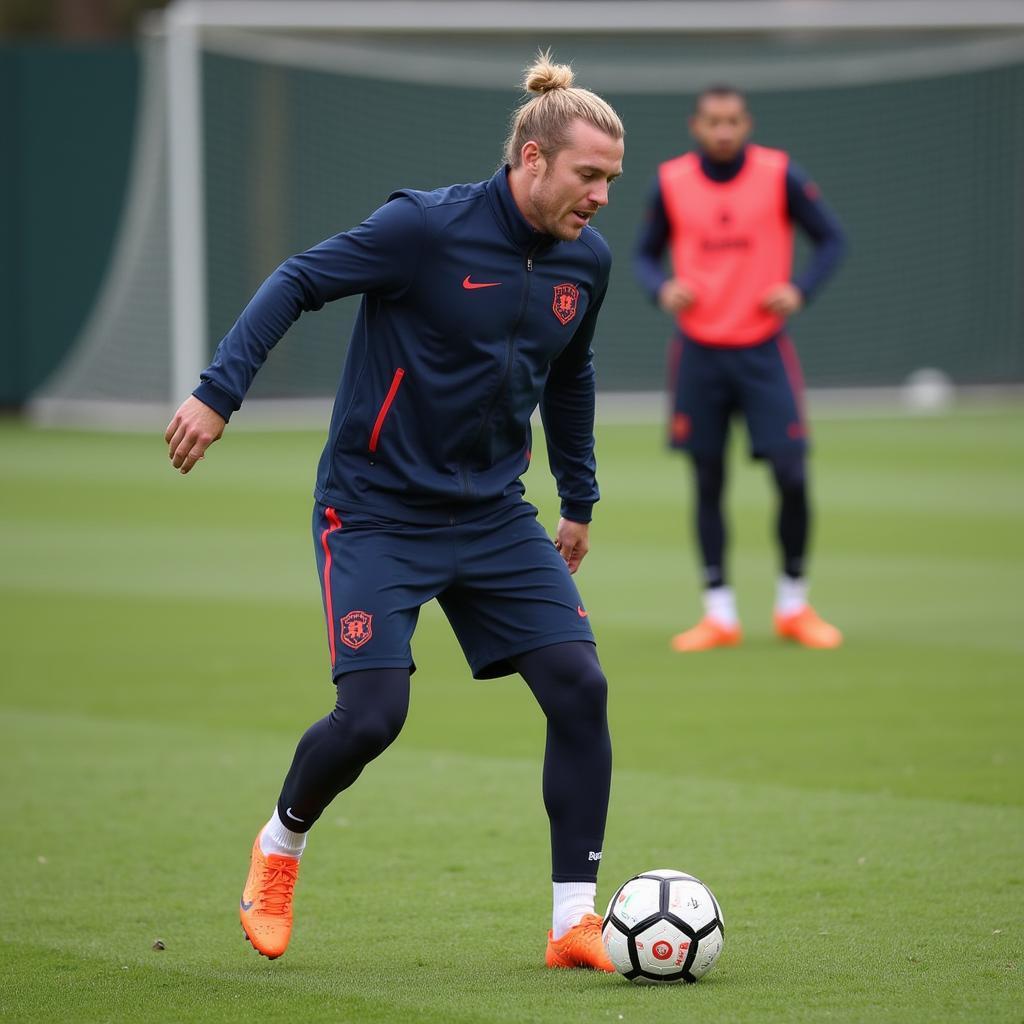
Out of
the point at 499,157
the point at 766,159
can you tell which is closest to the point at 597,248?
the point at 766,159

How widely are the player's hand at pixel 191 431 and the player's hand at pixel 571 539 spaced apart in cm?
127

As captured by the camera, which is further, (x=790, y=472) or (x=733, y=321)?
(x=733, y=321)

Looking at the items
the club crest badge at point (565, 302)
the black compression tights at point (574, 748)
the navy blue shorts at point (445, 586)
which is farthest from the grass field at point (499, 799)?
the club crest badge at point (565, 302)

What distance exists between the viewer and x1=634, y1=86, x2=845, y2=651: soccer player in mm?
9797

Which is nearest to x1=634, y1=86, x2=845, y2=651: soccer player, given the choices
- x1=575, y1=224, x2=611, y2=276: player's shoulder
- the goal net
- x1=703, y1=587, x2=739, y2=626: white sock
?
x1=703, y1=587, x2=739, y2=626: white sock

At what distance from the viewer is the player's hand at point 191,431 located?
14.6 ft

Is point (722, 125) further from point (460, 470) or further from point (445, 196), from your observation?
point (460, 470)

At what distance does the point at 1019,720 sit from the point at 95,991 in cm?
439

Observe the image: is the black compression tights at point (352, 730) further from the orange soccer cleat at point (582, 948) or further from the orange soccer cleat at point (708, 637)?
the orange soccer cleat at point (708, 637)

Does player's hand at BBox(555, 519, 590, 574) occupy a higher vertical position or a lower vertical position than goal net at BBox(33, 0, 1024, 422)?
higher

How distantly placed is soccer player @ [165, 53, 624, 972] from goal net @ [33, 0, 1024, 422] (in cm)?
1666

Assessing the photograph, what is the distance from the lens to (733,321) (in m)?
9.91

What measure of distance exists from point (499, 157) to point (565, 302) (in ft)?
74.7

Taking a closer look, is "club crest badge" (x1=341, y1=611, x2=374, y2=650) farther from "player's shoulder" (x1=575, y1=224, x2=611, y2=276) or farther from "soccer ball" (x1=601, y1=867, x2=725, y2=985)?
"player's shoulder" (x1=575, y1=224, x2=611, y2=276)
